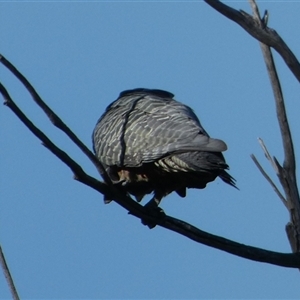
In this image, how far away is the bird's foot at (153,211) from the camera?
549 centimetres

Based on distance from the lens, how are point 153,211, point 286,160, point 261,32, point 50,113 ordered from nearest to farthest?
1. point 261,32
2. point 50,113
3. point 286,160
4. point 153,211

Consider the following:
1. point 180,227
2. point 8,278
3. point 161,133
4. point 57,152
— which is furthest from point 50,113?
point 161,133

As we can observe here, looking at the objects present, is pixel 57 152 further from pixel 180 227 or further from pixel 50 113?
pixel 180 227

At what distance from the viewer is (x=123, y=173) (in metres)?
7.21

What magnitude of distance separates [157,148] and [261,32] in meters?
2.87

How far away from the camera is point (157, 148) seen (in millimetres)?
6645

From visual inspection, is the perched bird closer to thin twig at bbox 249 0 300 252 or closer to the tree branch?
the tree branch

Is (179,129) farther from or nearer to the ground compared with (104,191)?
farther from the ground

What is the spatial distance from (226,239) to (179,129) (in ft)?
6.11

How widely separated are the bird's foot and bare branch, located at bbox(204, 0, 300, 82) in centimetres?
178

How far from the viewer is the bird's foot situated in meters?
5.49

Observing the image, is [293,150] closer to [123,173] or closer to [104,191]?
[104,191]

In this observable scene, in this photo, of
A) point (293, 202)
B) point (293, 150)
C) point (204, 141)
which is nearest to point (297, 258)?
point (293, 202)

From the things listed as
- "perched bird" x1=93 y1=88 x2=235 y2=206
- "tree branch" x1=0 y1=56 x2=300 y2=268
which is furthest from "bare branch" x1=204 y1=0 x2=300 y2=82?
"perched bird" x1=93 y1=88 x2=235 y2=206
